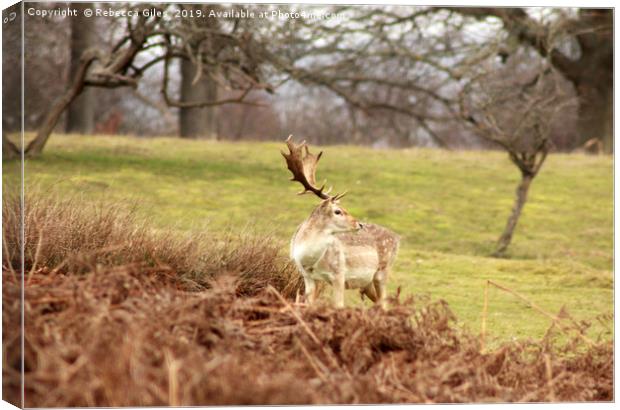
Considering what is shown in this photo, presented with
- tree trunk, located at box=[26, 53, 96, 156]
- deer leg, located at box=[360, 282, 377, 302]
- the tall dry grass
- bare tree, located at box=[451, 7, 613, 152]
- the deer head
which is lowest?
deer leg, located at box=[360, 282, 377, 302]

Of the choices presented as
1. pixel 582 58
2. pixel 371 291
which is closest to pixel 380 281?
pixel 371 291

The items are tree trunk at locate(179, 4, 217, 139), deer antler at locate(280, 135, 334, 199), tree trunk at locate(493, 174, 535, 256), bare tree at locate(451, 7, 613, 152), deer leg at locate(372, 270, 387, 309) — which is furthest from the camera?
tree trunk at locate(179, 4, 217, 139)

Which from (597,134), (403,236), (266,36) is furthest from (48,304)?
(597,134)

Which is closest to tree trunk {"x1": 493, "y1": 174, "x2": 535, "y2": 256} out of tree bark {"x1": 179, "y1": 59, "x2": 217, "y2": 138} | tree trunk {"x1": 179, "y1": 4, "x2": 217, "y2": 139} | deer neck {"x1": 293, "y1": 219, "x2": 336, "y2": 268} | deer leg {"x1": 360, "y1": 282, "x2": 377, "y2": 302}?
deer leg {"x1": 360, "y1": 282, "x2": 377, "y2": 302}

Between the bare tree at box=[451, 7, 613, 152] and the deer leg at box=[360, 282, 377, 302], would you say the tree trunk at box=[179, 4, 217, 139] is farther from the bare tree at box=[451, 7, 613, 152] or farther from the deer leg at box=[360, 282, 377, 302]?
the deer leg at box=[360, 282, 377, 302]

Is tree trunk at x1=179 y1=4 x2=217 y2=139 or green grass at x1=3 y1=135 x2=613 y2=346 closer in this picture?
green grass at x1=3 y1=135 x2=613 y2=346

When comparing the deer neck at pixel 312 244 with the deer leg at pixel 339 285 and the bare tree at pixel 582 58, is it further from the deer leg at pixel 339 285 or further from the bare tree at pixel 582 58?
the bare tree at pixel 582 58

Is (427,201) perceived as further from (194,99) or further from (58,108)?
(194,99)

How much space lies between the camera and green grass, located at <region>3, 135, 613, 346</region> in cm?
942

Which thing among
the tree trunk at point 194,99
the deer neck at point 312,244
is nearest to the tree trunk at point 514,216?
the deer neck at point 312,244

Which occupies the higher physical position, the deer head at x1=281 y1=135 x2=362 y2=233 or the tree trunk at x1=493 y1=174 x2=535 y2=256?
the deer head at x1=281 y1=135 x2=362 y2=233

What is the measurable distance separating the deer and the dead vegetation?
34cm

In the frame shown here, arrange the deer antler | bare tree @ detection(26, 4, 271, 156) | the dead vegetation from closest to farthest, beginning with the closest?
the dead vegetation, the deer antler, bare tree @ detection(26, 4, 271, 156)

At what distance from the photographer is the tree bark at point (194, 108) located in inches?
775
